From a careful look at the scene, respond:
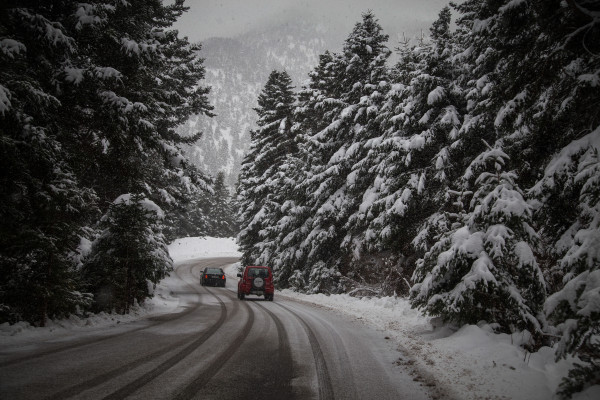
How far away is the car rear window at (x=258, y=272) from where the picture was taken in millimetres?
19270

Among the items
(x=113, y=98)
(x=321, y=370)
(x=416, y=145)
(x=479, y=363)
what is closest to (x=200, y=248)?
(x=416, y=145)

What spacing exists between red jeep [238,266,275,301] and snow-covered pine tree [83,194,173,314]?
7544 mm

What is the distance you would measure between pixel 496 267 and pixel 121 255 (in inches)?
423

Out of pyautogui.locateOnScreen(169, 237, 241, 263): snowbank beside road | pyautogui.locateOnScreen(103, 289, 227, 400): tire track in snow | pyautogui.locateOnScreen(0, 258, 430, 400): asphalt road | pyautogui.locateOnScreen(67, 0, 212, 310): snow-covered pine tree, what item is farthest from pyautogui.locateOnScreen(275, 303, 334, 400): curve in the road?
pyautogui.locateOnScreen(169, 237, 241, 263): snowbank beside road

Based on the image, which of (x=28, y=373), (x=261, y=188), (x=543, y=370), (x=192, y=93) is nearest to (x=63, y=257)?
(x=28, y=373)

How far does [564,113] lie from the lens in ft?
22.4

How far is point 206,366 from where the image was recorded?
19.1ft

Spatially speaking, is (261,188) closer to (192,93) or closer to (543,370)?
(192,93)

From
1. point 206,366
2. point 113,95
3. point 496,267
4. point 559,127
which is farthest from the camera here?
point 113,95

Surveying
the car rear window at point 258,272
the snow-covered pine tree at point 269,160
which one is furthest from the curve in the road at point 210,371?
the snow-covered pine tree at point 269,160

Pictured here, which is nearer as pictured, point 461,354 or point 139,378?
point 139,378

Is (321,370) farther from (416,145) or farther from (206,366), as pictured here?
(416,145)

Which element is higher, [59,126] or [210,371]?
[59,126]

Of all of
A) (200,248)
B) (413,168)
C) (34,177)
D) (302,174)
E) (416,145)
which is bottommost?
(200,248)
